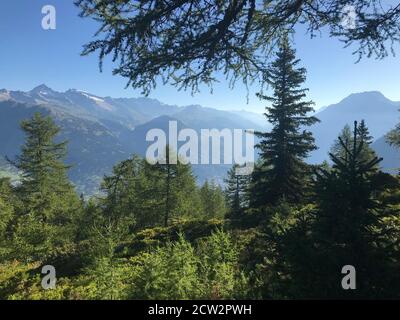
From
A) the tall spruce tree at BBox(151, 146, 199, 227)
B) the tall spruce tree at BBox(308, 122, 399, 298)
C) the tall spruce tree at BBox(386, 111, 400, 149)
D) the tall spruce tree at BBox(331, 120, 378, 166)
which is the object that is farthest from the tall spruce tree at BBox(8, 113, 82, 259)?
the tall spruce tree at BBox(308, 122, 399, 298)

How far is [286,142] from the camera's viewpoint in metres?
26.2

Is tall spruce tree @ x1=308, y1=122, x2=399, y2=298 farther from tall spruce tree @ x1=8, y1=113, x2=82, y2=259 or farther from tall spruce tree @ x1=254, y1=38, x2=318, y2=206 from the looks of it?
tall spruce tree @ x1=8, y1=113, x2=82, y2=259

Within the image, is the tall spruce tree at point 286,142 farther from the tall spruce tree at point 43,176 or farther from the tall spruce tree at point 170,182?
the tall spruce tree at point 43,176

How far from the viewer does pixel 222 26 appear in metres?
8.34

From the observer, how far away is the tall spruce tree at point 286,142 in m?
25.1

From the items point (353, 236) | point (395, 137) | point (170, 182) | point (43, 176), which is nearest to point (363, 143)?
point (353, 236)

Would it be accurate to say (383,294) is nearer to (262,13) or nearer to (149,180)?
(262,13)

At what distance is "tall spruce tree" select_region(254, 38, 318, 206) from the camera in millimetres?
25141

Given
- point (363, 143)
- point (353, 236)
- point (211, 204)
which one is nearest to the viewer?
point (353, 236)

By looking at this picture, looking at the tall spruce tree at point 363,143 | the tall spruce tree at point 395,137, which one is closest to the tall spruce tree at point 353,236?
the tall spruce tree at point 363,143

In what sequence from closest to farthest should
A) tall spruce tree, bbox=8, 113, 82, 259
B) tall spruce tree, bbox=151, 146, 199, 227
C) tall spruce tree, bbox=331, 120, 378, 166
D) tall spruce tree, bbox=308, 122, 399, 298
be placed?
tall spruce tree, bbox=308, 122, 399, 298
tall spruce tree, bbox=331, 120, 378, 166
tall spruce tree, bbox=8, 113, 82, 259
tall spruce tree, bbox=151, 146, 199, 227

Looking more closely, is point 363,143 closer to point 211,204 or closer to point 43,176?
point 43,176

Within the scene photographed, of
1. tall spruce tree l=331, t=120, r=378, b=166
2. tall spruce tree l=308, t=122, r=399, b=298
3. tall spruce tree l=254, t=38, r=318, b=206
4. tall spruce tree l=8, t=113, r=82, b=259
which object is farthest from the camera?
tall spruce tree l=8, t=113, r=82, b=259
